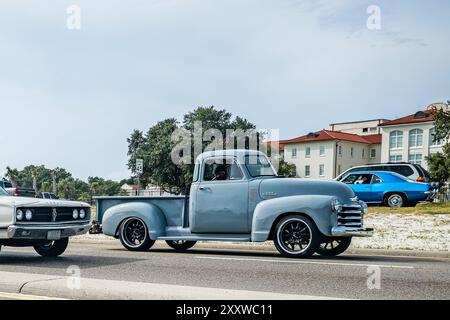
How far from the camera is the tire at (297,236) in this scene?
10.9 meters

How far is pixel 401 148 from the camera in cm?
7875

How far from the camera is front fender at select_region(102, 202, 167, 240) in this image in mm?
12703

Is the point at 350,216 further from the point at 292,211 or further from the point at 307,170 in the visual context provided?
the point at 307,170

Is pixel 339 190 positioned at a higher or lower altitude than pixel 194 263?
higher

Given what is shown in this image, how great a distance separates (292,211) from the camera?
11.1 metres

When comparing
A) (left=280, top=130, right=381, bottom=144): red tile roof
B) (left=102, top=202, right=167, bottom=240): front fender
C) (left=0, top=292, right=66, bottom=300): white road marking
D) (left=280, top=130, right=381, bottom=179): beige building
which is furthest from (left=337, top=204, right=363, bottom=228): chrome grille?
(left=280, top=130, right=381, bottom=144): red tile roof

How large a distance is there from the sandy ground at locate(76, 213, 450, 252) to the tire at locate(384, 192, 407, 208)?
2.65 meters

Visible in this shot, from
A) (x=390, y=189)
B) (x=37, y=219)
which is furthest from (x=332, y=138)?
(x=37, y=219)

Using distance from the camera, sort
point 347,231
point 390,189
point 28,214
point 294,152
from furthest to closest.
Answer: point 294,152 → point 390,189 → point 347,231 → point 28,214

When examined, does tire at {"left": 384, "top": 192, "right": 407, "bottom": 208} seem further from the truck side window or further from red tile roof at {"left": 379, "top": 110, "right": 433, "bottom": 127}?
red tile roof at {"left": 379, "top": 110, "right": 433, "bottom": 127}

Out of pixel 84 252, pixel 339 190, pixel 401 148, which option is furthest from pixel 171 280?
pixel 401 148

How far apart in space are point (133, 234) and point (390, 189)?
12739mm
